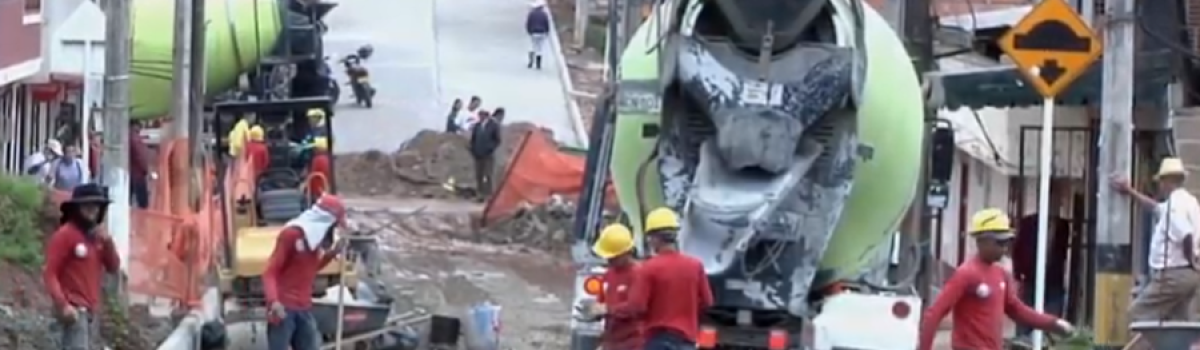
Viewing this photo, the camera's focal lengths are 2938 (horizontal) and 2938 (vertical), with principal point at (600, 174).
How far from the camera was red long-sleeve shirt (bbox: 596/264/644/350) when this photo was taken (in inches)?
619

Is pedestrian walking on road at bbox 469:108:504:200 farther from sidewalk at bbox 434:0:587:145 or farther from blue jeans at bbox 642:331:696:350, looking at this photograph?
blue jeans at bbox 642:331:696:350

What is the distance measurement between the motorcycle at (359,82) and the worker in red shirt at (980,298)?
38.4 meters

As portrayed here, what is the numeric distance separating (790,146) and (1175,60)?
21.1 ft

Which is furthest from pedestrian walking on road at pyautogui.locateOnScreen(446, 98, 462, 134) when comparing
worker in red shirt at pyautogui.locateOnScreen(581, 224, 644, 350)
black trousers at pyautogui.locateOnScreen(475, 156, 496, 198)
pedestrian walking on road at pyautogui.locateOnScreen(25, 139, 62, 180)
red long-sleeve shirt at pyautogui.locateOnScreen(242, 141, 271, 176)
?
worker in red shirt at pyautogui.locateOnScreen(581, 224, 644, 350)

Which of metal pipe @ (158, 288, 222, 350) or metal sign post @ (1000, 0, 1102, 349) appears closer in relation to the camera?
metal sign post @ (1000, 0, 1102, 349)

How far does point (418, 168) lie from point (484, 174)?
64.2 inches

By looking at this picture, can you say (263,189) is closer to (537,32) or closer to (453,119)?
(453,119)

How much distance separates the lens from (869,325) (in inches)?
669

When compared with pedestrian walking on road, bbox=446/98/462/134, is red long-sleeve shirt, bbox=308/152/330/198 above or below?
below

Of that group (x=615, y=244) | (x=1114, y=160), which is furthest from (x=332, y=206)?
(x=1114, y=160)

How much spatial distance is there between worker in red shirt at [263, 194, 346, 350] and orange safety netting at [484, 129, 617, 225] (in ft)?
56.1

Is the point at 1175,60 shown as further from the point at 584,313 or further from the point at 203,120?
the point at 203,120

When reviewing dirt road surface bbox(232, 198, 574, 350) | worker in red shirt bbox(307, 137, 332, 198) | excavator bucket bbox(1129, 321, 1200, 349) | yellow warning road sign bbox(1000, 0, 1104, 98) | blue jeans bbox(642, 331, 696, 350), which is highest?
yellow warning road sign bbox(1000, 0, 1104, 98)

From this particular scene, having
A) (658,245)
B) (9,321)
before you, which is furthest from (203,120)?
(658,245)
